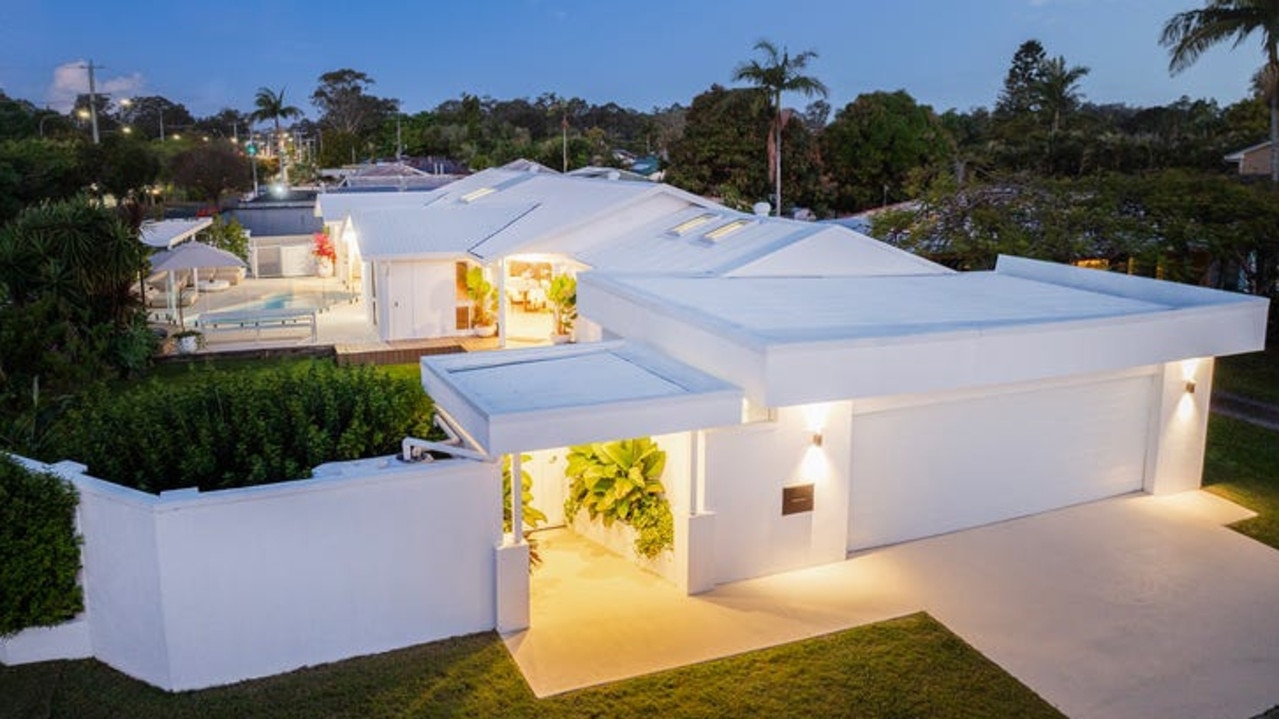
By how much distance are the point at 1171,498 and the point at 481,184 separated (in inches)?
978

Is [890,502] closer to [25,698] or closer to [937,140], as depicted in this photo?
[25,698]

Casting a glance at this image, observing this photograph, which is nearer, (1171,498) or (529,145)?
(1171,498)

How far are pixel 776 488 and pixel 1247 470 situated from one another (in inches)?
349

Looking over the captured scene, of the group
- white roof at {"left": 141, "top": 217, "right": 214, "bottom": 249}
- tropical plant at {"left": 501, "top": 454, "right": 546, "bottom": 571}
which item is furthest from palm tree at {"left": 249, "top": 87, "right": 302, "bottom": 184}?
tropical plant at {"left": 501, "top": 454, "right": 546, "bottom": 571}

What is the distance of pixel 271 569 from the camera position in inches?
370

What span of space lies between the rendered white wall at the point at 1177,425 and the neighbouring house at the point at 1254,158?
108 feet

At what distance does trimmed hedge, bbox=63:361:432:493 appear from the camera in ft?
33.7

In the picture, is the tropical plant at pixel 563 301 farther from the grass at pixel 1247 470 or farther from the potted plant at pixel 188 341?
the grass at pixel 1247 470

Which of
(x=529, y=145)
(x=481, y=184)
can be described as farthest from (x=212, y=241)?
(x=529, y=145)

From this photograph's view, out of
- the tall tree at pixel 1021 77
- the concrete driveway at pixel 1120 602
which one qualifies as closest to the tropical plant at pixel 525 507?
the concrete driveway at pixel 1120 602

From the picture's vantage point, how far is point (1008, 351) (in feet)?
40.3

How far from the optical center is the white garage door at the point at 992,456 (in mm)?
12531

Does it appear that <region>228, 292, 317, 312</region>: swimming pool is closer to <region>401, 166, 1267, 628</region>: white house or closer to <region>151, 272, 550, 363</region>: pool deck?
<region>151, 272, 550, 363</region>: pool deck

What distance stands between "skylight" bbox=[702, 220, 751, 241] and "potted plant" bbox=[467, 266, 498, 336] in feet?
20.6
